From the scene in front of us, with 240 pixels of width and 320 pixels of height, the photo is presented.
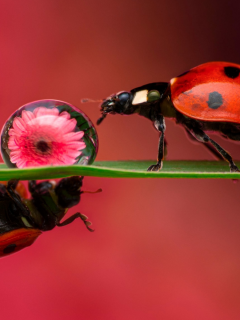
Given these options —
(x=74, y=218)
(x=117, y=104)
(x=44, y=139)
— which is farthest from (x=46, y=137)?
(x=117, y=104)

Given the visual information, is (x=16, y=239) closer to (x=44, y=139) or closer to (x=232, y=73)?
(x=44, y=139)

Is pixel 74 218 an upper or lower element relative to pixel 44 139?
lower

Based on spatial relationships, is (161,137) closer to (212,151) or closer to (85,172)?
(212,151)

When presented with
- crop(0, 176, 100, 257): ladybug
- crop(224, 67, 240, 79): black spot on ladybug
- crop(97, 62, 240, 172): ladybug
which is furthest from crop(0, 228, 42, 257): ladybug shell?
crop(224, 67, 240, 79): black spot on ladybug

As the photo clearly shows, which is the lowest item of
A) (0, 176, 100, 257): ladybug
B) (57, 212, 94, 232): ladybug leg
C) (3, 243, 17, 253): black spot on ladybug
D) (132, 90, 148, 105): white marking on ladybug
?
(57, 212, 94, 232): ladybug leg

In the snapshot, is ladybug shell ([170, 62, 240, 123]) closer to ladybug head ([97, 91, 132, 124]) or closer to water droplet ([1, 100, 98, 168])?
Result: ladybug head ([97, 91, 132, 124])

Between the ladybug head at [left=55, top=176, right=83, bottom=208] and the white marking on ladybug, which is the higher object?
the white marking on ladybug
